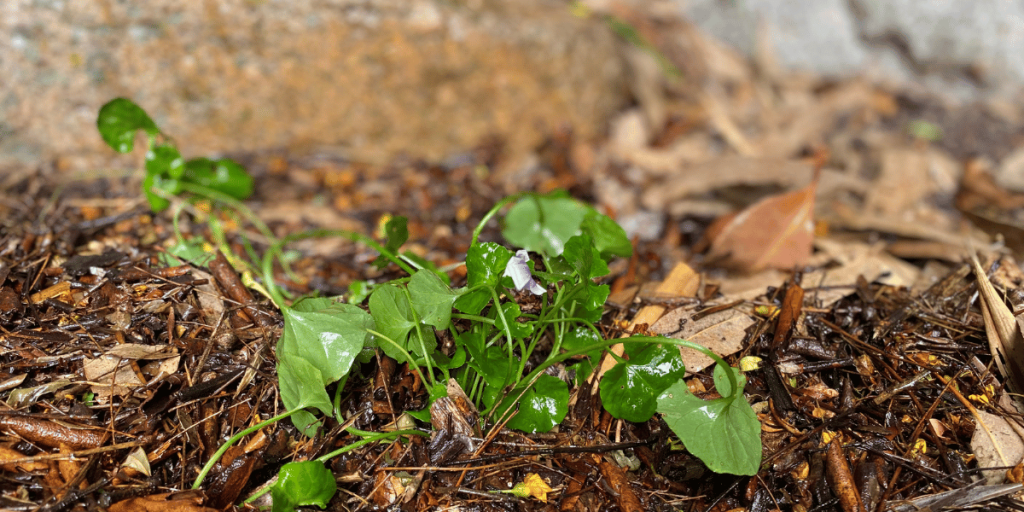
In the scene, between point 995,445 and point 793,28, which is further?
point 793,28

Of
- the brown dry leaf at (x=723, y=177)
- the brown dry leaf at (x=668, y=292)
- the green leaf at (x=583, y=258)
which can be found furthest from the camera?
the brown dry leaf at (x=723, y=177)

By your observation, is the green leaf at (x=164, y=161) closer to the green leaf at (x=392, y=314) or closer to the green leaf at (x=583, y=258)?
the green leaf at (x=392, y=314)

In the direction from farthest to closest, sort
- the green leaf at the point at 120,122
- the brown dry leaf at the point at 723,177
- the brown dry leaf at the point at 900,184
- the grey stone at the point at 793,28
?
1. the grey stone at the point at 793,28
2. the brown dry leaf at the point at 900,184
3. the brown dry leaf at the point at 723,177
4. the green leaf at the point at 120,122


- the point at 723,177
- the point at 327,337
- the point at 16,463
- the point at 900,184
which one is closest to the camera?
the point at 16,463

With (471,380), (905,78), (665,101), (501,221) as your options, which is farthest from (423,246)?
(905,78)

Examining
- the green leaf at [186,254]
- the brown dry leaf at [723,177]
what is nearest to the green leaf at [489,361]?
the green leaf at [186,254]

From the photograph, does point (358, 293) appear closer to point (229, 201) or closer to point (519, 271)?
point (519, 271)

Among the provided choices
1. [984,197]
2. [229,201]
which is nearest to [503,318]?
[229,201]
